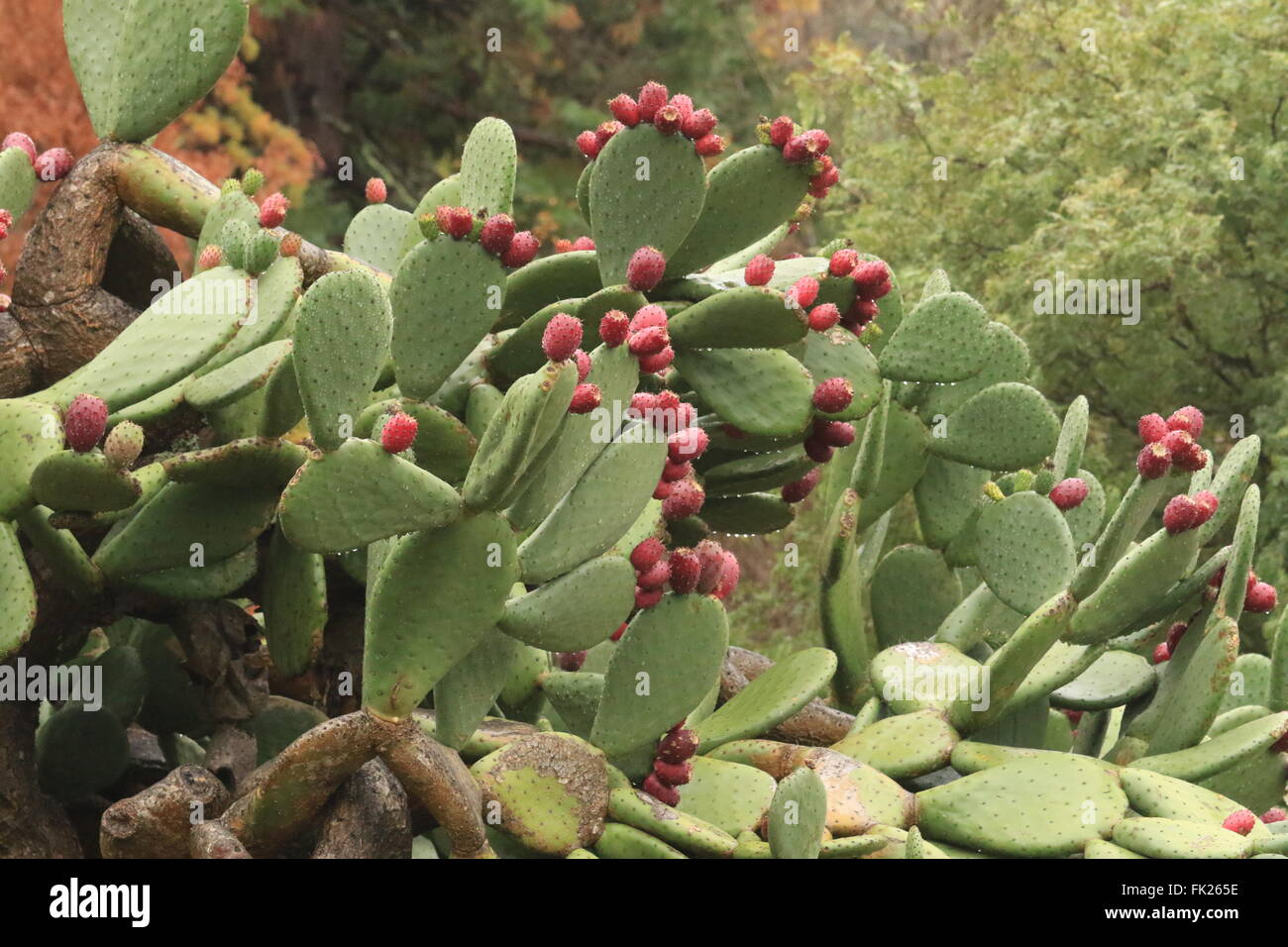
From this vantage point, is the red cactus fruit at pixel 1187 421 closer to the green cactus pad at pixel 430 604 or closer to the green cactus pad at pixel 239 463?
the green cactus pad at pixel 430 604

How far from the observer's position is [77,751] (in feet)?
9.88

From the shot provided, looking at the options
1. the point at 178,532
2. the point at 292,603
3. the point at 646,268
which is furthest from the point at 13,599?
the point at 646,268

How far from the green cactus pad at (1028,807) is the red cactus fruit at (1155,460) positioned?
53 cm

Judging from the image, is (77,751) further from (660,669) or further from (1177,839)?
(1177,839)

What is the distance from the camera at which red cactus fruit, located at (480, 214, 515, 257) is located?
266 cm

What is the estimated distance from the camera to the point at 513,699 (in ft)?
9.88

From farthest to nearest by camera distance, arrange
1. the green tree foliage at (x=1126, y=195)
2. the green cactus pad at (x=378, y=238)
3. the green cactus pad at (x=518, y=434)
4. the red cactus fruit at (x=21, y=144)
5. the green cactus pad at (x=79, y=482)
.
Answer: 1. the green tree foliage at (x=1126, y=195)
2. the green cactus pad at (x=378, y=238)
3. the red cactus fruit at (x=21, y=144)
4. the green cactus pad at (x=79, y=482)
5. the green cactus pad at (x=518, y=434)

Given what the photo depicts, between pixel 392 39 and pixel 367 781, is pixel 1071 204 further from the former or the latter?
pixel 392 39

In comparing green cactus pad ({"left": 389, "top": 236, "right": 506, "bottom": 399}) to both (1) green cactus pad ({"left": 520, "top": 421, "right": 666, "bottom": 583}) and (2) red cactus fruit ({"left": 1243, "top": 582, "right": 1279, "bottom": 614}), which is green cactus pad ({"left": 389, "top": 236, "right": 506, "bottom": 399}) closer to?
(1) green cactus pad ({"left": 520, "top": 421, "right": 666, "bottom": 583})

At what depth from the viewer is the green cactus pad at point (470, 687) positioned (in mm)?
2547

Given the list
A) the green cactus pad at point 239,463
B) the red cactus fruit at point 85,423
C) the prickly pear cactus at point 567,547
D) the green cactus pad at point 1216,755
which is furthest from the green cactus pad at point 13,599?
the green cactus pad at point 1216,755

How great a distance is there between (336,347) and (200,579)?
2.63 ft

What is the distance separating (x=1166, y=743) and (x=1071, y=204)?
479 centimetres
